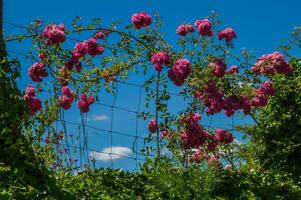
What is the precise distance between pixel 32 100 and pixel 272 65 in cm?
271

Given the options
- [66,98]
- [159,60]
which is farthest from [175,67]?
[66,98]

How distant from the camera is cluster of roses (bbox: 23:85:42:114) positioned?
669 cm

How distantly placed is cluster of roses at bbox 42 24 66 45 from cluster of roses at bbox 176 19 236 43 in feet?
4.35

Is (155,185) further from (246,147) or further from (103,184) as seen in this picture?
(246,147)

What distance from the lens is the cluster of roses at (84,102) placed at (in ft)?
25.3

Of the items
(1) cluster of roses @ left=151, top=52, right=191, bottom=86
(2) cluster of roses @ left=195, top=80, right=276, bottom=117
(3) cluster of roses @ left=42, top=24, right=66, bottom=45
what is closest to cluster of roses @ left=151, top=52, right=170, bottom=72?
(1) cluster of roses @ left=151, top=52, right=191, bottom=86

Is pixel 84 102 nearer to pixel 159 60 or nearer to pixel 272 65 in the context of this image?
pixel 159 60

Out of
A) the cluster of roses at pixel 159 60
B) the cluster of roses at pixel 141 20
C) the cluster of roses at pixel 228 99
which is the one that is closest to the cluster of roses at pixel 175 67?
the cluster of roses at pixel 159 60

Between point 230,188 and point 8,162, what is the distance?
7.75 feet

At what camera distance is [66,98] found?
7547mm

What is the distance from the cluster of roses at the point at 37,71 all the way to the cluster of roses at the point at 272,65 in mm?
2386

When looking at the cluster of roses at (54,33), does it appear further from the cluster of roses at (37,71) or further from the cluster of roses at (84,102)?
the cluster of roses at (84,102)

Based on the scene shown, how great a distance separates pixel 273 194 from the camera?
6512 mm

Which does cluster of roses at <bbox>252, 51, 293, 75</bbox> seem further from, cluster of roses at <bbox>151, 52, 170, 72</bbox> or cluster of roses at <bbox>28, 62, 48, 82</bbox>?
cluster of roses at <bbox>28, 62, 48, 82</bbox>
